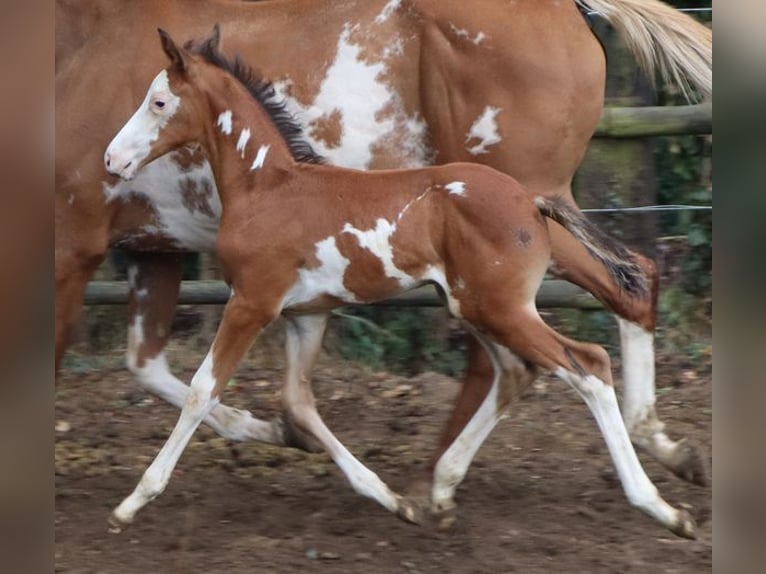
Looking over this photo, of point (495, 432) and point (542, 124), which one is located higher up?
point (542, 124)

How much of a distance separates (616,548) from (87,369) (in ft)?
11.3

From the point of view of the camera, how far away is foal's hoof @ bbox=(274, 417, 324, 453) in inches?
189

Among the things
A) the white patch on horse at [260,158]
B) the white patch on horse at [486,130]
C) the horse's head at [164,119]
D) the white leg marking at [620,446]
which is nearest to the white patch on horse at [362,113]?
the white patch on horse at [486,130]

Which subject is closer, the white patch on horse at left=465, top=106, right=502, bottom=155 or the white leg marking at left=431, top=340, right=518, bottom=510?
the white leg marking at left=431, top=340, right=518, bottom=510

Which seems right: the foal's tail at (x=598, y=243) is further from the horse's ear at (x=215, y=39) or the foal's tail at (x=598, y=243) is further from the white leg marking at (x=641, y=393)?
the horse's ear at (x=215, y=39)

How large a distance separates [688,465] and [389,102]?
174cm

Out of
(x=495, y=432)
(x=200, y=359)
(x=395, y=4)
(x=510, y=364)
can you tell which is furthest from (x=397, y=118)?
(x=200, y=359)

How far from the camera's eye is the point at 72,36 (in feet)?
16.2

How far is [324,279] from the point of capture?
14.1 ft

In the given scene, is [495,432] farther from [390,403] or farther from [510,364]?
[510,364]

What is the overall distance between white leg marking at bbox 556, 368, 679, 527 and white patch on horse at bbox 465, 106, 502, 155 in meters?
1.00

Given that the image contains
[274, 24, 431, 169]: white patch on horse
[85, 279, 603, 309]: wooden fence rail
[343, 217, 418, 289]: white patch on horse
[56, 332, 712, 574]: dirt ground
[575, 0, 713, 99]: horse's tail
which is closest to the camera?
[343, 217, 418, 289]: white patch on horse

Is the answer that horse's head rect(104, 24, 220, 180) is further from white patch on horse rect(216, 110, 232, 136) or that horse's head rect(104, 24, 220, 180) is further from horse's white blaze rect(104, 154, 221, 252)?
horse's white blaze rect(104, 154, 221, 252)

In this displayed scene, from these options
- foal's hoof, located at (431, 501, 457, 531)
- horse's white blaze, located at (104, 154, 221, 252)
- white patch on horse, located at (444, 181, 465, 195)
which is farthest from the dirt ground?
white patch on horse, located at (444, 181, 465, 195)
